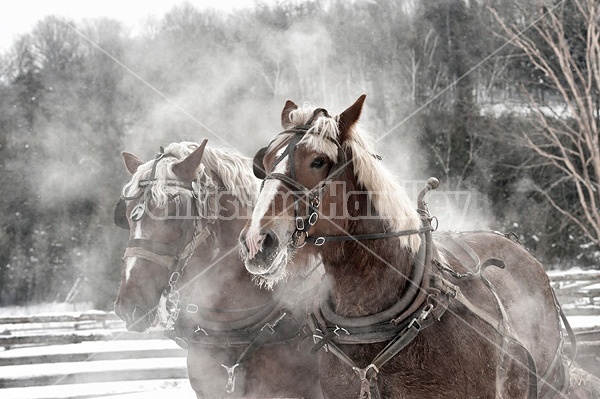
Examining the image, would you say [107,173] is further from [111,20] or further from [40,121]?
[111,20]

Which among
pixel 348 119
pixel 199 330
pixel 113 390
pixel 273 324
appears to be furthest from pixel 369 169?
pixel 113 390

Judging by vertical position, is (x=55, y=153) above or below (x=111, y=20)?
below

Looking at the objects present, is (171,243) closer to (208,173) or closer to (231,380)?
(208,173)

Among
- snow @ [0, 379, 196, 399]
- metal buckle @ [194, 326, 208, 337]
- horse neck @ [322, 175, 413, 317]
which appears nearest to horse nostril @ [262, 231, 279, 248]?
horse neck @ [322, 175, 413, 317]

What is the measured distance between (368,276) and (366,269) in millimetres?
35

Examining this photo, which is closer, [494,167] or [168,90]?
[168,90]

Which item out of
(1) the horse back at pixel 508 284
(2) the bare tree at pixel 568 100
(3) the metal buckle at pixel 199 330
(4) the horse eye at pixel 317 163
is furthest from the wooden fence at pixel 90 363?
(4) the horse eye at pixel 317 163

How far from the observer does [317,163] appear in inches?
99.0

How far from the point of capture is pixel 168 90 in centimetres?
1593

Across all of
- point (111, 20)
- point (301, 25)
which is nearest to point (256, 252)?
point (301, 25)

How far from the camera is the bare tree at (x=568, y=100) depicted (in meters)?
6.98

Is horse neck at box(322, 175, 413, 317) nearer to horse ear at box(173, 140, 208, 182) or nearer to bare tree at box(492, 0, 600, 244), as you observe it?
horse ear at box(173, 140, 208, 182)

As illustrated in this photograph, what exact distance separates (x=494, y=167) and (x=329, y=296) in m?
16.6

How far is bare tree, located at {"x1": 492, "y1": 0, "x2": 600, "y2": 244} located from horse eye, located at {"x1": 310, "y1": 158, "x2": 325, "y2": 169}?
463 centimetres
